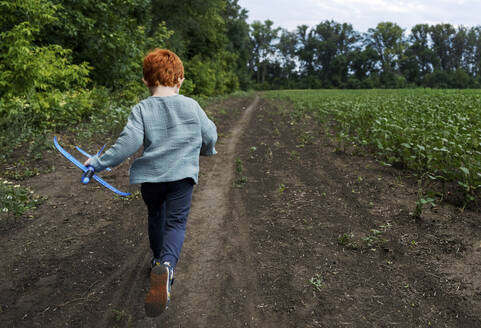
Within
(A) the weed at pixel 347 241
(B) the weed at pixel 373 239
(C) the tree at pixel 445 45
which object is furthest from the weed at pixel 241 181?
(C) the tree at pixel 445 45

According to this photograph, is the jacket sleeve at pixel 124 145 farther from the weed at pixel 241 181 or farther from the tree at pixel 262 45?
the tree at pixel 262 45

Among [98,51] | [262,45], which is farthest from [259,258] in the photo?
[262,45]

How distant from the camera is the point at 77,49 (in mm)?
12227

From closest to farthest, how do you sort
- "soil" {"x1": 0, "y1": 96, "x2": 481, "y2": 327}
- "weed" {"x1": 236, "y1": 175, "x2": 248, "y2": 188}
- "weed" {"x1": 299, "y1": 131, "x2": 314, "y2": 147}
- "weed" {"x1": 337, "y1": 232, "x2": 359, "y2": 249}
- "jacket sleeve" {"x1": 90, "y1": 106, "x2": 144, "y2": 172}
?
"jacket sleeve" {"x1": 90, "y1": 106, "x2": 144, "y2": 172} < "soil" {"x1": 0, "y1": 96, "x2": 481, "y2": 327} < "weed" {"x1": 337, "y1": 232, "x2": 359, "y2": 249} < "weed" {"x1": 236, "y1": 175, "x2": 248, "y2": 188} < "weed" {"x1": 299, "y1": 131, "x2": 314, "y2": 147}

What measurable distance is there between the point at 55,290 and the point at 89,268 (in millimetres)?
404

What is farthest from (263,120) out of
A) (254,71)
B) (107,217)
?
(254,71)

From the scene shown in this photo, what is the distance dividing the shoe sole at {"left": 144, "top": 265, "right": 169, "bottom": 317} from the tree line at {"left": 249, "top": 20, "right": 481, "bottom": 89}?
284 feet

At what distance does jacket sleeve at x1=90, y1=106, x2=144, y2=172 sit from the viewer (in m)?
2.31

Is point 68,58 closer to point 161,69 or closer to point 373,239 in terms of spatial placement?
point 161,69

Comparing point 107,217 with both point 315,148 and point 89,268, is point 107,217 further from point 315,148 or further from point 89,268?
point 315,148

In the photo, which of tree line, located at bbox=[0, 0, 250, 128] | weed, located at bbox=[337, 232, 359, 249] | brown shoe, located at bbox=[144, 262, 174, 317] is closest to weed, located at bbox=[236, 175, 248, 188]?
weed, located at bbox=[337, 232, 359, 249]

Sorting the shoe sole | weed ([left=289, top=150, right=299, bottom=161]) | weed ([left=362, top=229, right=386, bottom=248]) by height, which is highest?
the shoe sole

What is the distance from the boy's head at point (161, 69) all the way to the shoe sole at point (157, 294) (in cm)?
141

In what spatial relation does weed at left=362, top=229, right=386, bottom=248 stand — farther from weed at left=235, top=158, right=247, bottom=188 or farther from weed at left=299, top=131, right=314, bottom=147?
weed at left=299, top=131, right=314, bottom=147
